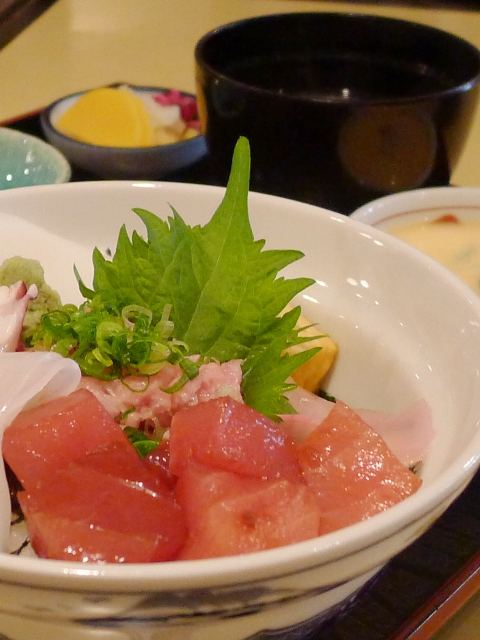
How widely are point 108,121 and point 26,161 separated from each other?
0.79ft

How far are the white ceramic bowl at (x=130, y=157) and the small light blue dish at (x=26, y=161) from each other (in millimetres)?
48

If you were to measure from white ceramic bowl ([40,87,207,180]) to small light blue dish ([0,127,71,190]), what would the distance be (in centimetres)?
5

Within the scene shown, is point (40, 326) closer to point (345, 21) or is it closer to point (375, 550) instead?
point (375, 550)

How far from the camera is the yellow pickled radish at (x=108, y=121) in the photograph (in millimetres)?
1721

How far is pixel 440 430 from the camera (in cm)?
80

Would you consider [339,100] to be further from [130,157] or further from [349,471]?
[349,471]

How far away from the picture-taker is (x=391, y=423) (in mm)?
871

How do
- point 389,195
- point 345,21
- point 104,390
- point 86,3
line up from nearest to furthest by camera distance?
1. point 104,390
2. point 389,195
3. point 345,21
4. point 86,3

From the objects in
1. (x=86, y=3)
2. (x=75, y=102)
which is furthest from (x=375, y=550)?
(x=86, y=3)

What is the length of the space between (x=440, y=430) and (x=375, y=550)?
10.4 inches

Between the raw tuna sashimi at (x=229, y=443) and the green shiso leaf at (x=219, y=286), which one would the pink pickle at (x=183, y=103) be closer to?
the green shiso leaf at (x=219, y=286)

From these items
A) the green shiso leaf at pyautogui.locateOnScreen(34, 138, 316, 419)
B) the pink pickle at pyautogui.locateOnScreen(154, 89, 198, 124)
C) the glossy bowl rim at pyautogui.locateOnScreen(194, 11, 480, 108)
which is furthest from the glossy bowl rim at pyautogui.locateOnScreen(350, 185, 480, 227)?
the pink pickle at pyautogui.locateOnScreen(154, 89, 198, 124)

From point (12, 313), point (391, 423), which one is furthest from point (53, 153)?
point (391, 423)

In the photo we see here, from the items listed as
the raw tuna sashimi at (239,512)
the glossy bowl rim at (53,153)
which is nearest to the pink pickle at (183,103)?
A: the glossy bowl rim at (53,153)
